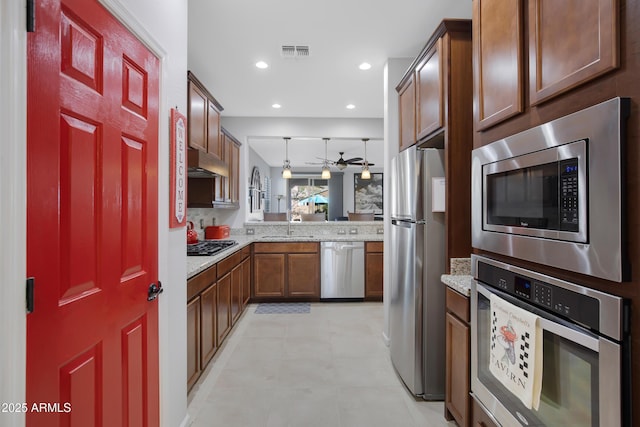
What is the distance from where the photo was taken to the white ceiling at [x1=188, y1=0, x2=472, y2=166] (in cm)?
234

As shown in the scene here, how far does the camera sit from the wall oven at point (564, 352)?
0.79m

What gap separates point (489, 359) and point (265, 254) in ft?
11.2

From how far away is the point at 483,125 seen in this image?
1418mm

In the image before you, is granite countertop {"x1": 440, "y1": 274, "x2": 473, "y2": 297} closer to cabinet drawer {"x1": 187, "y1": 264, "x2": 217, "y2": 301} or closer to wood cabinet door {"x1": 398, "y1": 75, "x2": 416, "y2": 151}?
wood cabinet door {"x1": 398, "y1": 75, "x2": 416, "y2": 151}

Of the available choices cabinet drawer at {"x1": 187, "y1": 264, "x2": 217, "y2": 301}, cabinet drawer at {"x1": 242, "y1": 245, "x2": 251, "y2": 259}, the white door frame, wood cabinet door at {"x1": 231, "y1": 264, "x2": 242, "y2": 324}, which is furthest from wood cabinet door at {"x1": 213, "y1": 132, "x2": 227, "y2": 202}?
the white door frame

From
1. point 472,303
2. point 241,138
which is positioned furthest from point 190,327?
point 241,138

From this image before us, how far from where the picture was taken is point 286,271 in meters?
4.42

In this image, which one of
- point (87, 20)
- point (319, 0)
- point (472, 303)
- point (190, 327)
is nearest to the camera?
point (87, 20)

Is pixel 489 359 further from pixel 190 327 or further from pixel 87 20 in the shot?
pixel 87 20

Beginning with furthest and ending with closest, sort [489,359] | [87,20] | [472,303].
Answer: [472,303]
[489,359]
[87,20]

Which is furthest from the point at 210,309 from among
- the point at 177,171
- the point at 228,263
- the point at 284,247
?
the point at 284,247

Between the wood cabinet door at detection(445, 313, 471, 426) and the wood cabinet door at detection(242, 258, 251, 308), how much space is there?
2.67m

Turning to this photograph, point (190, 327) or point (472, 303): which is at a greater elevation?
point (472, 303)

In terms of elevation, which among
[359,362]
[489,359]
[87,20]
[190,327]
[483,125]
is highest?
[87,20]
